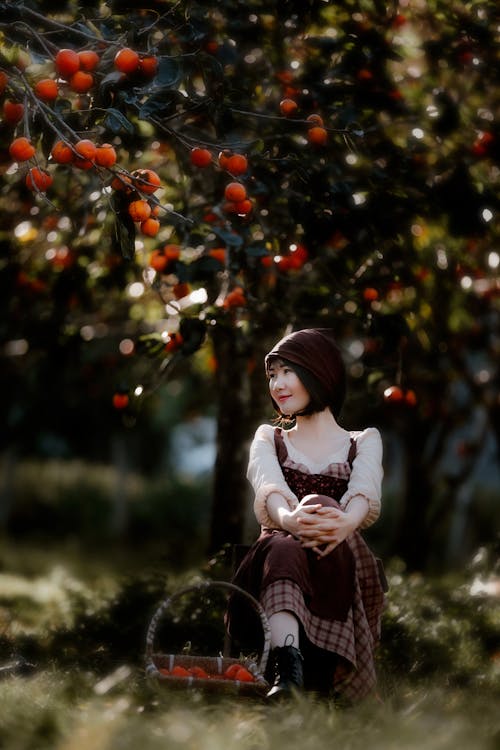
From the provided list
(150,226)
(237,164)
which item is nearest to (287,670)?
(150,226)

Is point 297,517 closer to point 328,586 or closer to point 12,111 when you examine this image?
point 328,586

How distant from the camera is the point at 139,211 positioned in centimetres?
372

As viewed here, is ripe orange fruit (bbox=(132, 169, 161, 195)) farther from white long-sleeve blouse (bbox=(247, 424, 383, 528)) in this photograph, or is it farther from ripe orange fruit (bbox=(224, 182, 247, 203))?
white long-sleeve blouse (bbox=(247, 424, 383, 528))

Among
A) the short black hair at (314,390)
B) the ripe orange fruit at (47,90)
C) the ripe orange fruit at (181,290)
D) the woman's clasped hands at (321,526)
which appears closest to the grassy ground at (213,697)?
the woman's clasped hands at (321,526)

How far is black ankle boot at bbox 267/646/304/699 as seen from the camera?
3070 mm

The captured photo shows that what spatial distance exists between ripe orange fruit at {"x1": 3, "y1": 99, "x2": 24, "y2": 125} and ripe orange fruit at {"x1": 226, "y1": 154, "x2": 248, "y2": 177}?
0.87 m

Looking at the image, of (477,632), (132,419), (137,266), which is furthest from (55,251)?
(477,632)

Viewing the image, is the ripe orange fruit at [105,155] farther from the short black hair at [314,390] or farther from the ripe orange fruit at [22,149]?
the short black hair at [314,390]

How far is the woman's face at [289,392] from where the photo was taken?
12.2 ft

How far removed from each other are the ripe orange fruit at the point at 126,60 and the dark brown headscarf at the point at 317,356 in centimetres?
121

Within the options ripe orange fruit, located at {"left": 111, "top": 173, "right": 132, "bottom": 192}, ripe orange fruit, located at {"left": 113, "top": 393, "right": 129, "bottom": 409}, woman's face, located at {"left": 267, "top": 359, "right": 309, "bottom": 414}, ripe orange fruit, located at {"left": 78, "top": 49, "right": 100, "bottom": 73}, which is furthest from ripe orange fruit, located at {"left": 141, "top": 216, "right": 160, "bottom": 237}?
ripe orange fruit, located at {"left": 113, "top": 393, "right": 129, "bottom": 409}

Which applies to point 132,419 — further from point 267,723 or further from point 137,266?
point 267,723

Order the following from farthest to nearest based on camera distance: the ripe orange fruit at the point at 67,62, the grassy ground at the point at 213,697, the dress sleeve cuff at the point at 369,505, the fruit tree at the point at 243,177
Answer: the fruit tree at the point at 243,177 < the ripe orange fruit at the point at 67,62 < the dress sleeve cuff at the point at 369,505 < the grassy ground at the point at 213,697

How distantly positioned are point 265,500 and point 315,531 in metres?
0.29
